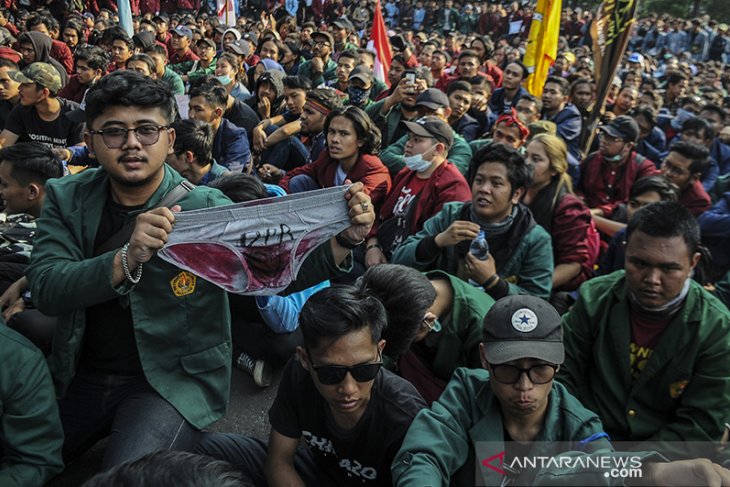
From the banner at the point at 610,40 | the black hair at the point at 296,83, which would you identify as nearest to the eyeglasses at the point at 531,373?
the banner at the point at 610,40

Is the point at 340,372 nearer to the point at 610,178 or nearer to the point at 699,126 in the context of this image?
the point at 610,178

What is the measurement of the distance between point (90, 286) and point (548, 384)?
5.31 feet

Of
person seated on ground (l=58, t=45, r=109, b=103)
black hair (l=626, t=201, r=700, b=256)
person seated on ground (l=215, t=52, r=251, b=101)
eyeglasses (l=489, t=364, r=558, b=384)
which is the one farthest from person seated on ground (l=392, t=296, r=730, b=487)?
person seated on ground (l=215, t=52, r=251, b=101)

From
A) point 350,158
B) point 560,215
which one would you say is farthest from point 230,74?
point 560,215

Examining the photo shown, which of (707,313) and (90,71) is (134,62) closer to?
(90,71)

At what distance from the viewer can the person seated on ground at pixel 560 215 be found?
421 centimetres

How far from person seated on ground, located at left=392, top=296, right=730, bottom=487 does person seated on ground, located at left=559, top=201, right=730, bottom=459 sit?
626 mm

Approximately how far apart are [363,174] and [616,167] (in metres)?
2.36

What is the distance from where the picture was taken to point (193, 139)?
4375 mm

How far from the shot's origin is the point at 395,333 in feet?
9.12

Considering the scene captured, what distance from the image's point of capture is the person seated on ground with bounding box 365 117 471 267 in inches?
176

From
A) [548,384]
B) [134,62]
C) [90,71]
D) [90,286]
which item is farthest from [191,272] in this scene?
[90,71]

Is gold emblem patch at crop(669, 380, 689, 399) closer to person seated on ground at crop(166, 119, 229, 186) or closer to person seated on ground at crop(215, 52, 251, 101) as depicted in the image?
person seated on ground at crop(166, 119, 229, 186)

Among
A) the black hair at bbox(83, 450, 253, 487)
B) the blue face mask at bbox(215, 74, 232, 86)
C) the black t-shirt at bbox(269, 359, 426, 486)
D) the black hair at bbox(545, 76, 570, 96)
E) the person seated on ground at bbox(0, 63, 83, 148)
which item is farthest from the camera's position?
the blue face mask at bbox(215, 74, 232, 86)
